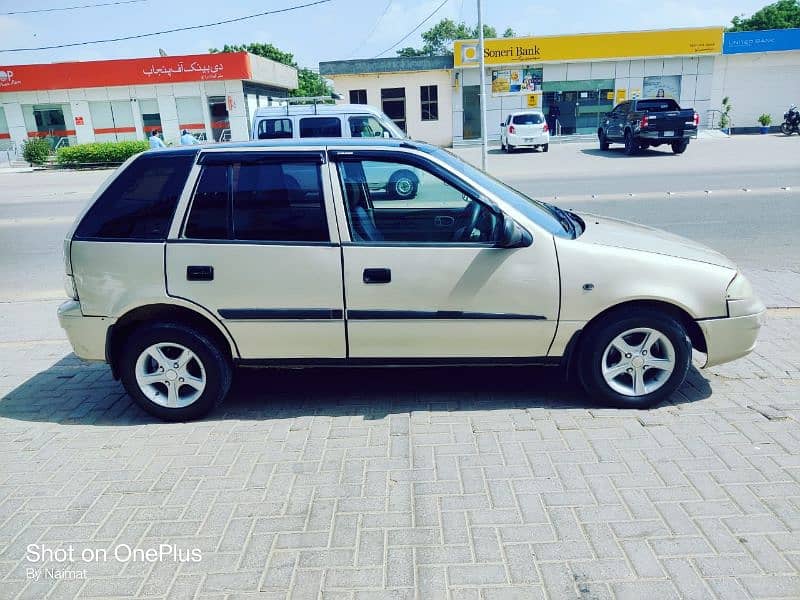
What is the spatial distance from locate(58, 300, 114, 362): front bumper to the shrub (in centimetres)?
3399

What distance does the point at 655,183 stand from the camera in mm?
15586

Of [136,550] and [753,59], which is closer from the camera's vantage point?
[136,550]

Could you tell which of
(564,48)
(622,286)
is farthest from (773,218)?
(564,48)

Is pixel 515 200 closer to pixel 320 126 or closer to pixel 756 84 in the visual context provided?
pixel 320 126

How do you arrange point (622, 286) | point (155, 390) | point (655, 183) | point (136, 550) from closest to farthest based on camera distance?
1. point (136, 550)
2. point (622, 286)
3. point (155, 390)
4. point (655, 183)

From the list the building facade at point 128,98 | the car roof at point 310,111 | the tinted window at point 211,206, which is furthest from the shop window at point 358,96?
the tinted window at point 211,206

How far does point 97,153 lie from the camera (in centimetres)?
3031

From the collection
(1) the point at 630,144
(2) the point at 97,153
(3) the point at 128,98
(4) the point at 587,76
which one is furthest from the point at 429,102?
(3) the point at 128,98

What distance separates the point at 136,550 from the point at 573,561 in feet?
6.51

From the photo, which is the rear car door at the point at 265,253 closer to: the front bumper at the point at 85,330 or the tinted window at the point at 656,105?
the front bumper at the point at 85,330

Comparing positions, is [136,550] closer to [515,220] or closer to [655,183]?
[515,220]

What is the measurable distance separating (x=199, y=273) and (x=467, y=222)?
175 cm

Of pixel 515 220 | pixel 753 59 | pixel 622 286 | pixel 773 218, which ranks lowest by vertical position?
pixel 773 218

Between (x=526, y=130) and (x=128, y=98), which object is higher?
(x=128, y=98)
